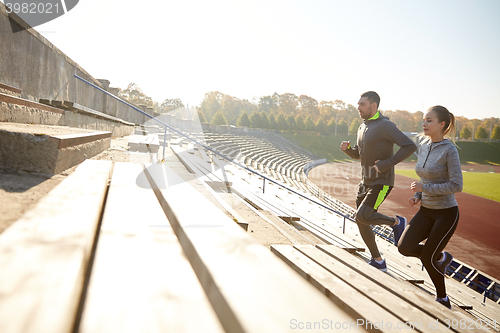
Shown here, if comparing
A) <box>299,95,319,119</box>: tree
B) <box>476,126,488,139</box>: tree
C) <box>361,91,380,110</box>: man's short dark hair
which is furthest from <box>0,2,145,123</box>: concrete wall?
<box>476,126,488,139</box>: tree

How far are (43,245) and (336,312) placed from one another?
2.80 feet

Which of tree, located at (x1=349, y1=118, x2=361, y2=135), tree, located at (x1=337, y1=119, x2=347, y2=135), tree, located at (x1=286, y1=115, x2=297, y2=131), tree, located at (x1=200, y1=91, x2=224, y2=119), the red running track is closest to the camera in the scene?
the red running track

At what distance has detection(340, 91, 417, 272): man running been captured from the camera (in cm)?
317

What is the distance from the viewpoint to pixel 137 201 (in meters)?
1.50

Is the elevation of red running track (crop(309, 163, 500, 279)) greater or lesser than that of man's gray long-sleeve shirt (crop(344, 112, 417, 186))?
lesser

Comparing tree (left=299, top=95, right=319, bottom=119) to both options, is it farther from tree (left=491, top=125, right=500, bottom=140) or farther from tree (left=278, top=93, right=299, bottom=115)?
tree (left=491, top=125, right=500, bottom=140)

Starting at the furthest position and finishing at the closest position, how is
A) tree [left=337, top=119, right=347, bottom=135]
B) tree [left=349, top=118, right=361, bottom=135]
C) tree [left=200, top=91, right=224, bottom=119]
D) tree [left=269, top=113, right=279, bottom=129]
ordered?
tree [left=200, top=91, right=224, bottom=119] → tree [left=337, top=119, right=347, bottom=135] → tree [left=349, top=118, right=361, bottom=135] → tree [left=269, top=113, right=279, bottom=129]

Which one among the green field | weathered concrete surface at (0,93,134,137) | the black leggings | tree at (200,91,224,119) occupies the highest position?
tree at (200,91,224,119)

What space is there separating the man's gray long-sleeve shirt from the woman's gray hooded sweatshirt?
13.1 inches

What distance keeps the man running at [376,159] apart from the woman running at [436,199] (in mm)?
322

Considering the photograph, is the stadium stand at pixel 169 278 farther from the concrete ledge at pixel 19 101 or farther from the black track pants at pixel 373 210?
the black track pants at pixel 373 210

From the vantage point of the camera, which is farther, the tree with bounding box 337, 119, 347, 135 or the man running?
the tree with bounding box 337, 119, 347, 135

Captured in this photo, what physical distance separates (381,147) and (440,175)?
0.66 m

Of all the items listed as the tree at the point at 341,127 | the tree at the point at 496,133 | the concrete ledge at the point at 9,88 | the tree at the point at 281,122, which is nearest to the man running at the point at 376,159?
the concrete ledge at the point at 9,88
